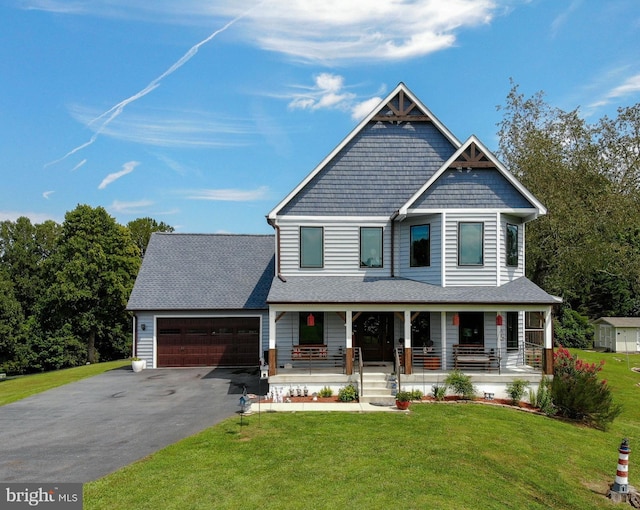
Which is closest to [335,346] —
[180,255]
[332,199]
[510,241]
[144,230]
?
[332,199]

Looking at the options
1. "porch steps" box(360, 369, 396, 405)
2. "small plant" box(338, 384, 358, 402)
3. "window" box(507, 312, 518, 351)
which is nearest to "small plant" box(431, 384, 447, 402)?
"porch steps" box(360, 369, 396, 405)

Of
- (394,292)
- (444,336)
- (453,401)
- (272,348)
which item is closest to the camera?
(453,401)

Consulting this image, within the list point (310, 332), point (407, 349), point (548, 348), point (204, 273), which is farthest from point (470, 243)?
point (204, 273)

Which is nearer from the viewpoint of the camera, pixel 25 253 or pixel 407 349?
pixel 407 349

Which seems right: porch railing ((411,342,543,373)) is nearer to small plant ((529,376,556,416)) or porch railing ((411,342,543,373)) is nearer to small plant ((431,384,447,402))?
small plant ((431,384,447,402))

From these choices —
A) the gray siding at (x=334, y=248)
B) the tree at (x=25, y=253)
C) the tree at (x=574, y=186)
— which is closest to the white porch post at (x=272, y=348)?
the gray siding at (x=334, y=248)

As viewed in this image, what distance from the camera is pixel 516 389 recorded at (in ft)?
52.6

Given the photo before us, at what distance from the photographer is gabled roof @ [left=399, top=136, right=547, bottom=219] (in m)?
18.2

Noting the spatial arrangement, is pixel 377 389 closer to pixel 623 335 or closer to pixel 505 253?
pixel 505 253

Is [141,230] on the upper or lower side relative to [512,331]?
upper

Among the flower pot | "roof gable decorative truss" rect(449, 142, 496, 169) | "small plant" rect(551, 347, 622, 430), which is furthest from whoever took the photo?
"roof gable decorative truss" rect(449, 142, 496, 169)

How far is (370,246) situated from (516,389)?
7.85 metres

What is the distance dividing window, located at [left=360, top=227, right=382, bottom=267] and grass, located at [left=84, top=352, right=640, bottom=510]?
714 centimetres

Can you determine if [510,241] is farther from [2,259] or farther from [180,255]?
[2,259]
